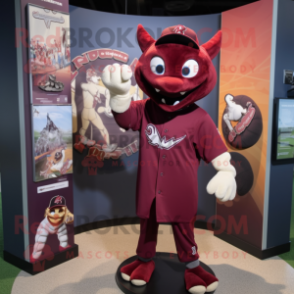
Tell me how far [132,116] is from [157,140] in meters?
0.22

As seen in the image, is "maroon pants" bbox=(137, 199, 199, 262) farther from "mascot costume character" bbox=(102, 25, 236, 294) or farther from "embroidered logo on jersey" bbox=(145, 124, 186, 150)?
"embroidered logo on jersey" bbox=(145, 124, 186, 150)

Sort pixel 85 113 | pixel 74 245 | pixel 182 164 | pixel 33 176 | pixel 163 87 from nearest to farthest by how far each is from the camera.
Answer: pixel 163 87 → pixel 182 164 → pixel 33 176 → pixel 74 245 → pixel 85 113

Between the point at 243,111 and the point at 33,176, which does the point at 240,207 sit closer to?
the point at 243,111

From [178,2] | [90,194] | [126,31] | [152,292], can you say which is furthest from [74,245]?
[178,2]

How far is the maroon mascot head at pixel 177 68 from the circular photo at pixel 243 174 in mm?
1140

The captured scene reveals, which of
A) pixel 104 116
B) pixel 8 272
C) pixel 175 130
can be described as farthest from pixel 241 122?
pixel 8 272

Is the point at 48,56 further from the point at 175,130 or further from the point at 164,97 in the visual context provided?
the point at 175,130

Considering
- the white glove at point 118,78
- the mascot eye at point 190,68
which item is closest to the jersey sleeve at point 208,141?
the mascot eye at point 190,68

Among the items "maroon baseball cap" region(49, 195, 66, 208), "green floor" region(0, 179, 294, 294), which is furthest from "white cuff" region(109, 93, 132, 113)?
"green floor" region(0, 179, 294, 294)

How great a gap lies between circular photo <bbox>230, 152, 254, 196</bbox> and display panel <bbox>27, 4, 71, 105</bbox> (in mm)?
1581

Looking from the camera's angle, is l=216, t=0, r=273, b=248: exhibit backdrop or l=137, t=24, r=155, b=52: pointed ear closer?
l=137, t=24, r=155, b=52: pointed ear

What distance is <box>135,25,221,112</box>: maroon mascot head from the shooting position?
1.77 m

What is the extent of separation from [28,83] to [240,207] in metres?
2.08

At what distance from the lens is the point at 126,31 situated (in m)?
3.12
